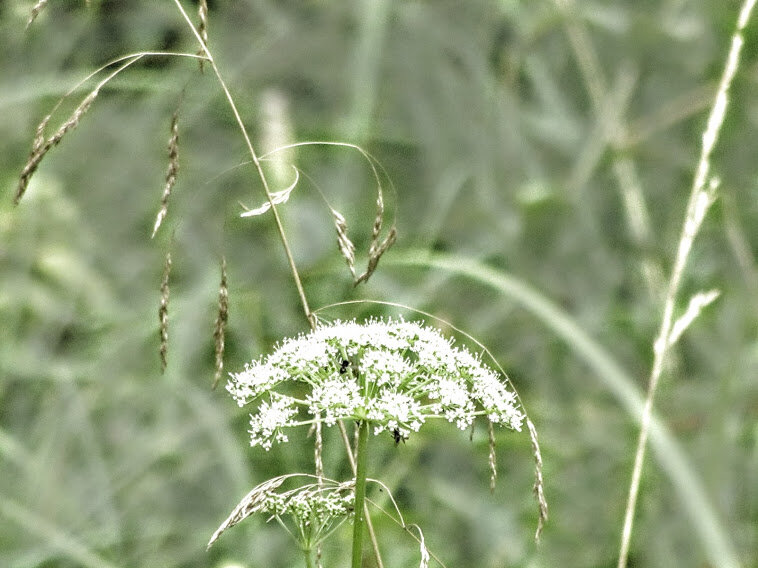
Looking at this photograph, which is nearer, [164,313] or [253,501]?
[253,501]

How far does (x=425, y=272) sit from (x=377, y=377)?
1.92 meters

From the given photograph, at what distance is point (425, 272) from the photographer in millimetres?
2797

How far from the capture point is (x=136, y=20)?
451cm

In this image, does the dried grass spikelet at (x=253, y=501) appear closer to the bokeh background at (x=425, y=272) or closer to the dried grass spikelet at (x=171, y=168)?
the dried grass spikelet at (x=171, y=168)

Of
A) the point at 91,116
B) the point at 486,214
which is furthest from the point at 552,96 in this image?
the point at 91,116

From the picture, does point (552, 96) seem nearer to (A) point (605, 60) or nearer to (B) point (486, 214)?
(A) point (605, 60)

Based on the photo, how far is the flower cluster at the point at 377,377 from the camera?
857mm

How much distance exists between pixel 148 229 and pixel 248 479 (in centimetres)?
167

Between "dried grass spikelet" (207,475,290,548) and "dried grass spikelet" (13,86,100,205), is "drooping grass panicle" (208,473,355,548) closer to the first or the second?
"dried grass spikelet" (207,475,290,548)

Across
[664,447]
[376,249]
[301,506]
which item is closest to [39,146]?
[376,249]

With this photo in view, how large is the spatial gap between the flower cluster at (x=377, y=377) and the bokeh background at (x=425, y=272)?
33.9 inches

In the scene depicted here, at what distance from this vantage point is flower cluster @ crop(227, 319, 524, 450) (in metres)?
0.86

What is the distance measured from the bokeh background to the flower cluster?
2.83ft

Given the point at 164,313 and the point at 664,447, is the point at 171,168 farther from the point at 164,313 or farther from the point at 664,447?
the point at 664,447
